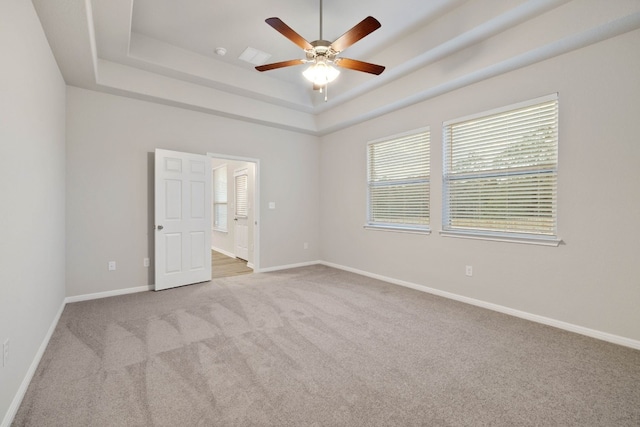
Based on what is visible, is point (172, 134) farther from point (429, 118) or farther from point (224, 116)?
point (429, 118)

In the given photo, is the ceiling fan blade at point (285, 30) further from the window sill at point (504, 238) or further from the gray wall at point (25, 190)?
the window sill at point (504, 238)

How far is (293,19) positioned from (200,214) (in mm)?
2958

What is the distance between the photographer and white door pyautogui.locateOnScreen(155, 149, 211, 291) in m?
4.11

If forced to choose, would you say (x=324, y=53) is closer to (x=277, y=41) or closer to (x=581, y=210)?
(x=277, y=41)

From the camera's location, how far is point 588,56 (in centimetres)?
268

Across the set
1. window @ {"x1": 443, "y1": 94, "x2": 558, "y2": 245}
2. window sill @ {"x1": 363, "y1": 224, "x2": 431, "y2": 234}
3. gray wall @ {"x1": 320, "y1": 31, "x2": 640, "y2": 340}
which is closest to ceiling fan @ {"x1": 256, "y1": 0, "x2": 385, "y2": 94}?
gray wall @ {"x1": 320, "y1": 31, "x2": 640, "y2": 340}

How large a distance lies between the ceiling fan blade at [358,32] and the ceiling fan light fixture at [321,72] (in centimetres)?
19

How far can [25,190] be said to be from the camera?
6.66 feet

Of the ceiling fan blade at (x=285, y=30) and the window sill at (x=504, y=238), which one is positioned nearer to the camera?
the ceiling fan blade at (x=285, y=30)

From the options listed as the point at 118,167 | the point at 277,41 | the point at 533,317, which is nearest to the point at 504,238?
the point at 533,317

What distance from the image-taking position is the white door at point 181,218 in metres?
4.11

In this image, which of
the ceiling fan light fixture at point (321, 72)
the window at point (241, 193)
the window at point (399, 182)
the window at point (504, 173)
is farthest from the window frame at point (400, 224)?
the window at point (241, 193)

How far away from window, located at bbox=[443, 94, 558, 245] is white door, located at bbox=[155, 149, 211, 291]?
3552mm

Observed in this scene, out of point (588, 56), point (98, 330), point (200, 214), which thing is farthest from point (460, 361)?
point (200, 214)
